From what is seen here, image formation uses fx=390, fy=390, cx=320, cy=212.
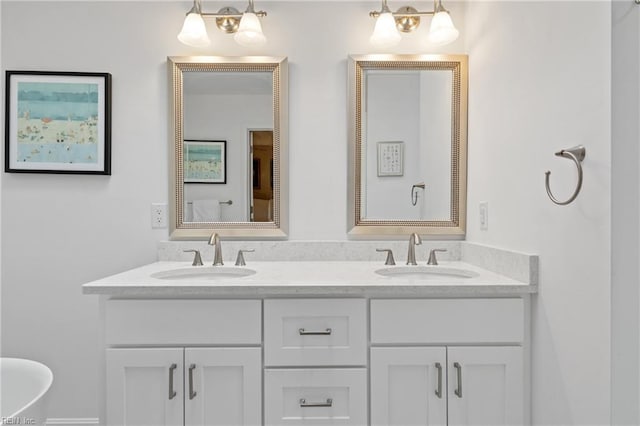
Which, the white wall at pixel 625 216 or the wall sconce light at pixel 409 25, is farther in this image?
the wall sconce light at pixel 409 25

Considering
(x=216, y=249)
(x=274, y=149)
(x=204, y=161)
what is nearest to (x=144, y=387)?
(x=216, y=249)

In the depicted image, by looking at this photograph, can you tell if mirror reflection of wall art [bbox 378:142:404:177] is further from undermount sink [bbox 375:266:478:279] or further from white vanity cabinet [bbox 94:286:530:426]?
white vanity cabinet [bbox 94:286:530:426]

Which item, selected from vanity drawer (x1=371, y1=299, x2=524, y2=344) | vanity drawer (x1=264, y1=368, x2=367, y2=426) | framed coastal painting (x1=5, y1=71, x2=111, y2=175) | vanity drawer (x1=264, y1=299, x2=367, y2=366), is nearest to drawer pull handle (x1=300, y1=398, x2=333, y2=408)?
vanity drawer (x1=264, y1=368, x2=367, y2=426)

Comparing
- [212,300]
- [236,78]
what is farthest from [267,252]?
[236,78]

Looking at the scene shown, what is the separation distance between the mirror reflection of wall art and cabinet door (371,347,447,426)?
839mm

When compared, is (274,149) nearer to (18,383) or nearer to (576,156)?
(576,156)

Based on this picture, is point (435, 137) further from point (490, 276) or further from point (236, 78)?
point (236, 78)

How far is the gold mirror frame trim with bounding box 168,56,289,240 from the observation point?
1.82m

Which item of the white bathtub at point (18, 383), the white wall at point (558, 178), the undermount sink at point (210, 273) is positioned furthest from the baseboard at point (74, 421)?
the white wall at point (558, 178)

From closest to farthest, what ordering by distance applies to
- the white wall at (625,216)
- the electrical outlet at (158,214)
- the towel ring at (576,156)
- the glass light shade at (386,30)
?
the white wall at (625,216)
the towel ring at (576,156)
the glass light shade at (386,30)
the electrical outlet at (158,214)

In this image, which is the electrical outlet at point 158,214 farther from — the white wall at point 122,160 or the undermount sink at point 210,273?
the undermount sink at point 210,273

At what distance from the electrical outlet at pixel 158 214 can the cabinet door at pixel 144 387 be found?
70 cm

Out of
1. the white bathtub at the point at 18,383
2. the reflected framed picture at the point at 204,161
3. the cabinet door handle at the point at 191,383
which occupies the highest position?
the reflected framed picture at the point at 204,161

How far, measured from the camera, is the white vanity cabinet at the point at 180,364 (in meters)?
1.26
